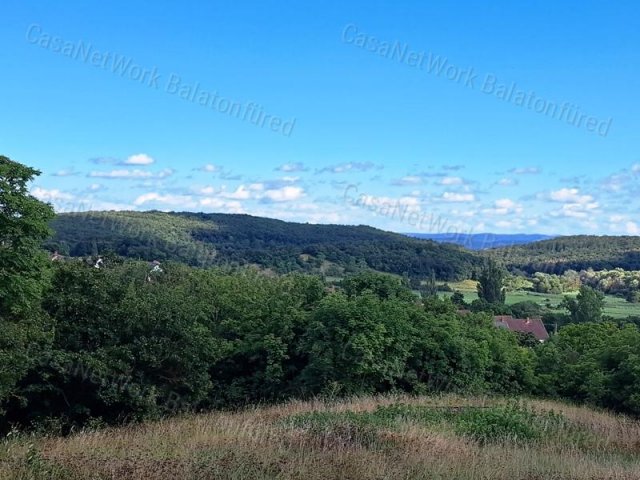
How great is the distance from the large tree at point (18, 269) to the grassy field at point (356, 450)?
22.4ft

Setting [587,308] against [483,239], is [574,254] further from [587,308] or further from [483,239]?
[587,308]

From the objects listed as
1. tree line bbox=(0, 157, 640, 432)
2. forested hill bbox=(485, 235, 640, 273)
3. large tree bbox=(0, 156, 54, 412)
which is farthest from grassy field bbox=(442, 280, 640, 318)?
large tree bbox=(0, 156, 54, 412)

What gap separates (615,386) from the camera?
18.0 meters

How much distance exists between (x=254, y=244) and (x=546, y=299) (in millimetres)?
49858

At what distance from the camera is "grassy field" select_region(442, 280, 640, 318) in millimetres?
70625

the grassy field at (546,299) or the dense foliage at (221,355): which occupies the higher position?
the grassy field at (546,299)

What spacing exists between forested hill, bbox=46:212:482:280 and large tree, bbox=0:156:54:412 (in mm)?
56243

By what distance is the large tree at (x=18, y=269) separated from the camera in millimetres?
14086

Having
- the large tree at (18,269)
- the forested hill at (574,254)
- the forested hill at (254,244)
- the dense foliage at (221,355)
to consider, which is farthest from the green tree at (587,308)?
the forested hill at (574,254)

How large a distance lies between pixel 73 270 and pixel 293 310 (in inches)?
284

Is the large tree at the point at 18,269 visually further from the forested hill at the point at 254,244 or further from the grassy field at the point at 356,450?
→ the forested hill at the point at 254,244

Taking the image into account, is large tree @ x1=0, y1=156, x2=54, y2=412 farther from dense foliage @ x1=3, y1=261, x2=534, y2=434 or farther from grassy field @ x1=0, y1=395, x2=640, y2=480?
grassy field @ x1=0, y1=395, x2=640, y2=480

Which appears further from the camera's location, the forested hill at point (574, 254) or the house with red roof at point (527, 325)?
the forested hill at point (574, 254)

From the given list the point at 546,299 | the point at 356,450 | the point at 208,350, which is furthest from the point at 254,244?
the point at 356,450
